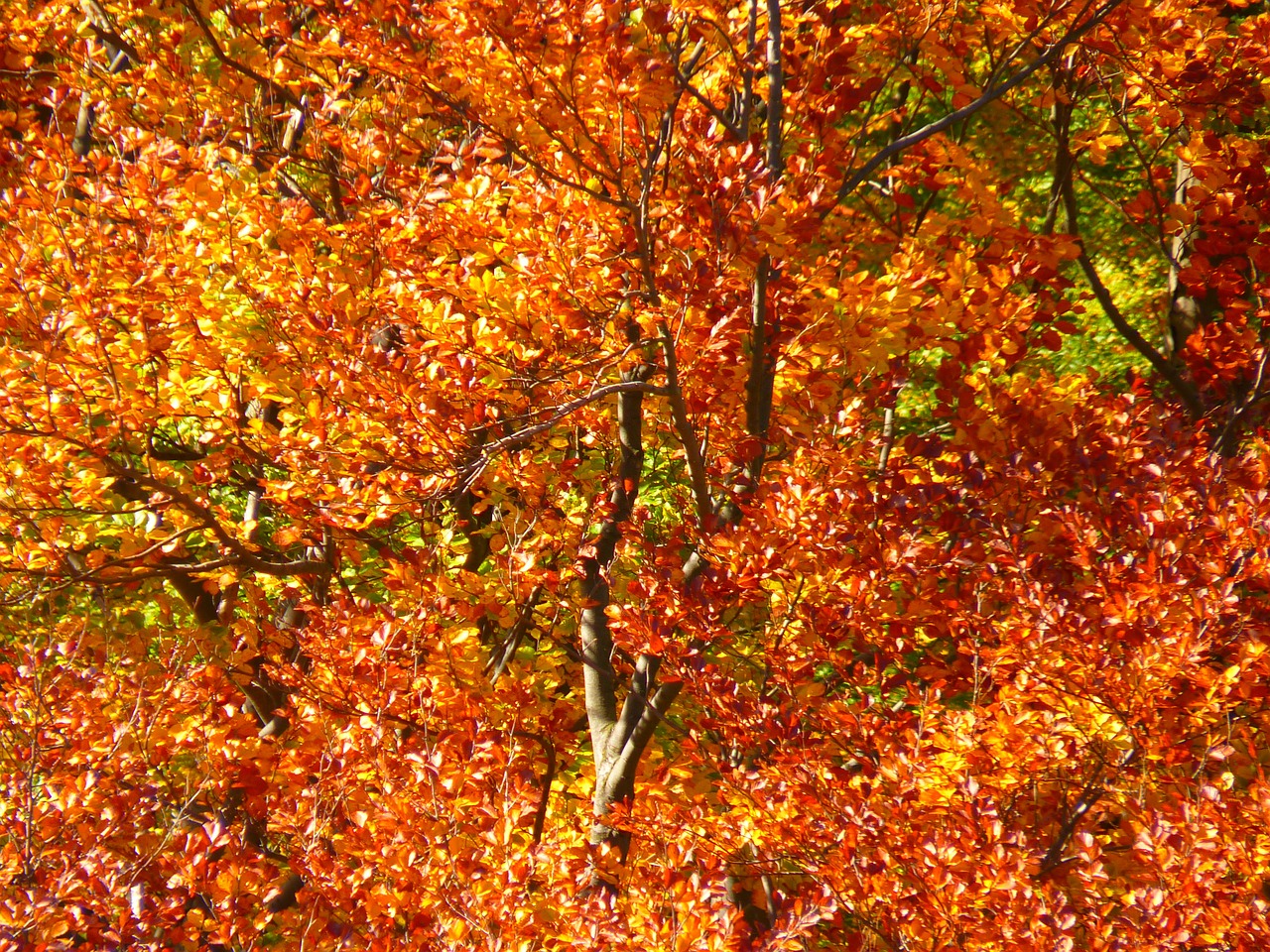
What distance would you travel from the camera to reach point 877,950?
14.0 ft

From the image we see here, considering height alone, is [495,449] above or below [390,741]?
above

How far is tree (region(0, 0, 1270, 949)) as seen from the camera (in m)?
3.90

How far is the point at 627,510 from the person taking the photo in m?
5.66

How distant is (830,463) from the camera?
4.78m

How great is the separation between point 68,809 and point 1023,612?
3.93m

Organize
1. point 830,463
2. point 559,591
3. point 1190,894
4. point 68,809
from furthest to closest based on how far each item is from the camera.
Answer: point 559,591 < point 830,463 < point 68,809 < point 1190,894

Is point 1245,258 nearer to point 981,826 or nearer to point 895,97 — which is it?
point 895,97

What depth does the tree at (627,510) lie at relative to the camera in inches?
154

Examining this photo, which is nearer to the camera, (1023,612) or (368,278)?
(1023,612)

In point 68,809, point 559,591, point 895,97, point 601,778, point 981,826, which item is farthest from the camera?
point 895,97

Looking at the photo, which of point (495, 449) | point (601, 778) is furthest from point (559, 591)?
point (495, 449)

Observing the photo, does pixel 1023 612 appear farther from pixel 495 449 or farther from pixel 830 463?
pixel 495 449

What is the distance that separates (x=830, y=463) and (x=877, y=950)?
6.66 ft

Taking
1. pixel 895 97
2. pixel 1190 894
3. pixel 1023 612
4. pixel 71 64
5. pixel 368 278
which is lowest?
pixel 1190 894
